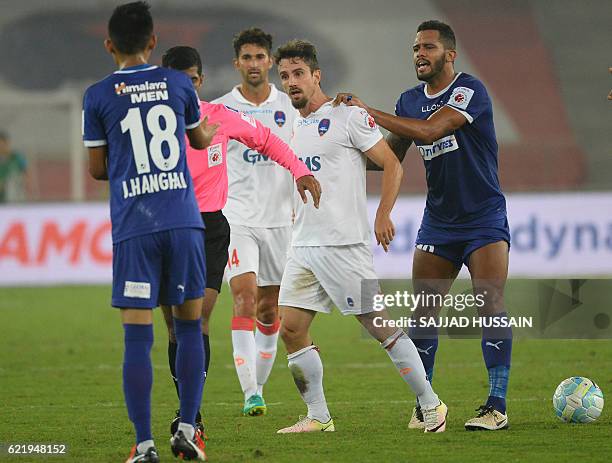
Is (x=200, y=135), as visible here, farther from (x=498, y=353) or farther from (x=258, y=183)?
(x=258, y=183)

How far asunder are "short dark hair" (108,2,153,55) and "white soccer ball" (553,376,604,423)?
315 centimetres

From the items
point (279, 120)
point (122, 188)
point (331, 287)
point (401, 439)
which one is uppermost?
point (279, 120)

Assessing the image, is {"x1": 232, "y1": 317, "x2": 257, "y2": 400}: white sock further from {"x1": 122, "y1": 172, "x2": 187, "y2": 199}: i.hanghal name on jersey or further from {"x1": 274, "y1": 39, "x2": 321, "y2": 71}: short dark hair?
{"x1": 122, "y1": 172, "x2": 187, "y2": 199}: i.hanghal name on jersey

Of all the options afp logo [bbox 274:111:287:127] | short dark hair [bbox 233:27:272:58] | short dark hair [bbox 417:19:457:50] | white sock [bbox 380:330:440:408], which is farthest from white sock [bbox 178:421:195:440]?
short dark hair [bbox 233:27:272:58]

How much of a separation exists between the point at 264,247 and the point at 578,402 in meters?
2.56

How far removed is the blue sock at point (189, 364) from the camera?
5344 millimetres

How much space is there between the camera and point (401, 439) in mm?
6008

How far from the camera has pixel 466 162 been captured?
6.58 m

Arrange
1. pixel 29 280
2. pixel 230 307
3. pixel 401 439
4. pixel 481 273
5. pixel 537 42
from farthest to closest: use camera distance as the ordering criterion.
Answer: pixel 537 42 → pixel 29 280 → pixel 230 307 → pixel 481 273 → pixel 401 439

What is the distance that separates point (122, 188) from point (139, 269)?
1.23 ft

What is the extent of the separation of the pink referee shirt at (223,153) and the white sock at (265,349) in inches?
54.0

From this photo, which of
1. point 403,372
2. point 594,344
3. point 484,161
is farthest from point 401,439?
point 594,344

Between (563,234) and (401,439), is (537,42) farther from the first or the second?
(401,439)

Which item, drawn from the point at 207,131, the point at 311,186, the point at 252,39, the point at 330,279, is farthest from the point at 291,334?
the point at 252,39
